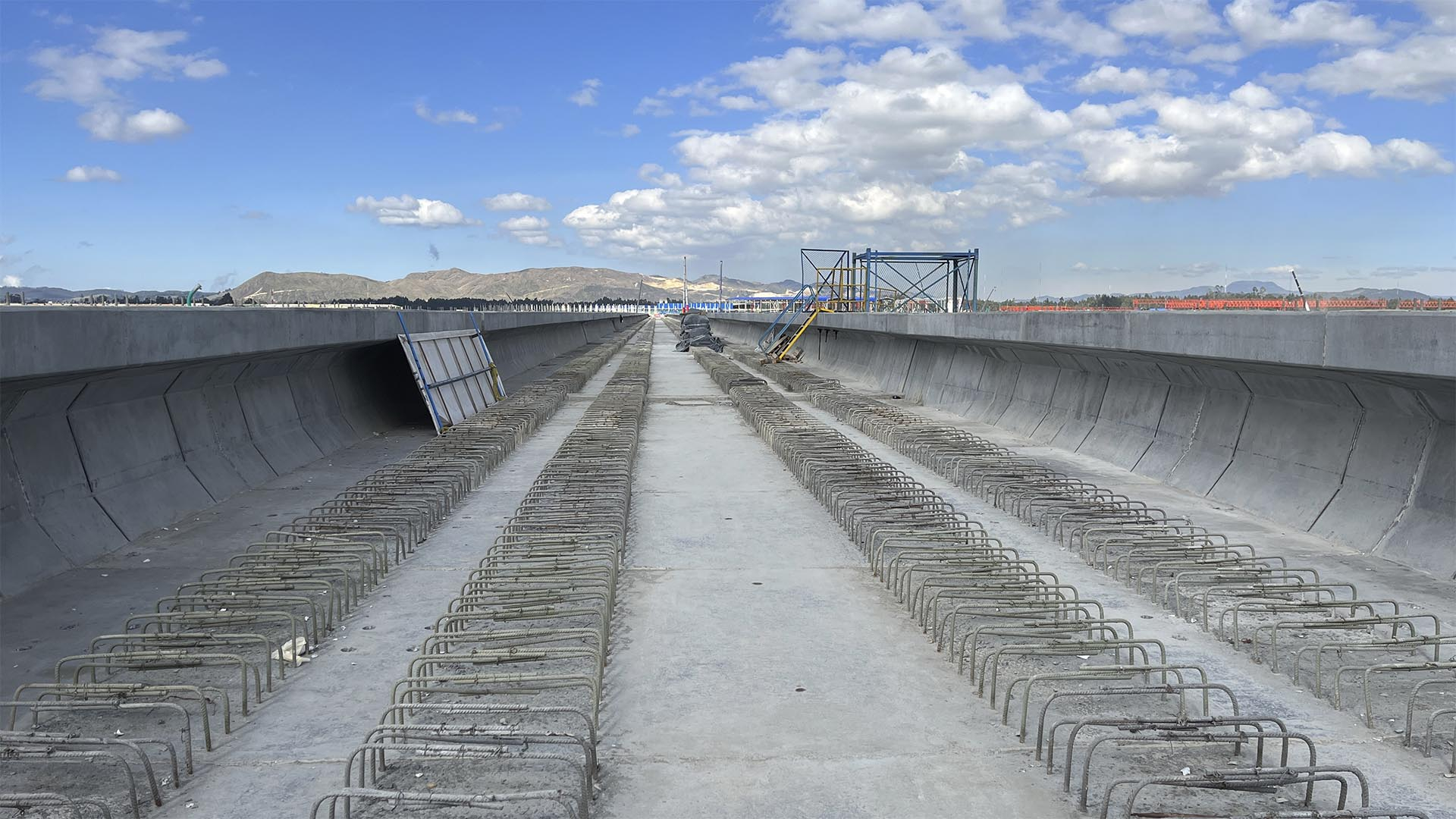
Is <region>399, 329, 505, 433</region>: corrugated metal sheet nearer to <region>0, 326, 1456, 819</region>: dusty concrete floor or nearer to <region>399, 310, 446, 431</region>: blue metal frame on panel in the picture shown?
<region>399, 310, 446, 431</region>: blue metal frame on panel

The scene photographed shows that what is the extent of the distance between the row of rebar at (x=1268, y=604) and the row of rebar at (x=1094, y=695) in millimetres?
796

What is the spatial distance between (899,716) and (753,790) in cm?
165

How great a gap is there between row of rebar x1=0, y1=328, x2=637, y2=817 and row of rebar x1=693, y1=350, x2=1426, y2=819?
584cm

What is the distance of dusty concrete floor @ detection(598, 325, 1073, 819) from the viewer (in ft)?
20.6

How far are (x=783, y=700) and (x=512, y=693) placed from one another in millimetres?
2212

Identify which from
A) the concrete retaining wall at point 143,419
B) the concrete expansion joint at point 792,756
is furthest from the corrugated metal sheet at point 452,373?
the concrete expansion joint at point 792,756

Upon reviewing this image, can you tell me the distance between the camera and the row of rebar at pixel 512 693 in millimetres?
6117

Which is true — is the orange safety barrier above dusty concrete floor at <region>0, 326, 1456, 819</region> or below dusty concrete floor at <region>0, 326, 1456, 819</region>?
above

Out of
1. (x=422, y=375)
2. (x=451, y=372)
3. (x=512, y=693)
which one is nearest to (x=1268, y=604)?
(x=512, y=693)

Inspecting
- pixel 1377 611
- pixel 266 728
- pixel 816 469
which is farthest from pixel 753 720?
pixel 816 469

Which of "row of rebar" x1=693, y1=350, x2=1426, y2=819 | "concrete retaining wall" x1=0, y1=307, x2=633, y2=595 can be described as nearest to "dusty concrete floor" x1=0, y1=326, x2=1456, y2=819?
"row of rebar" x1=693, y1=350, x2=1426, y2=819

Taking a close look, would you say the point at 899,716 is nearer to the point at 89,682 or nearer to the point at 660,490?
the point at 89,682

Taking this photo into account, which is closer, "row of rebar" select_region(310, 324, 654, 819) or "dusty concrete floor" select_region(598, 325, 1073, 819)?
"row of rebar" select_region(310, 324, 654, 819)

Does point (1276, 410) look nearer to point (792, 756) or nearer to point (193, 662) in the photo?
point (792, 756)
